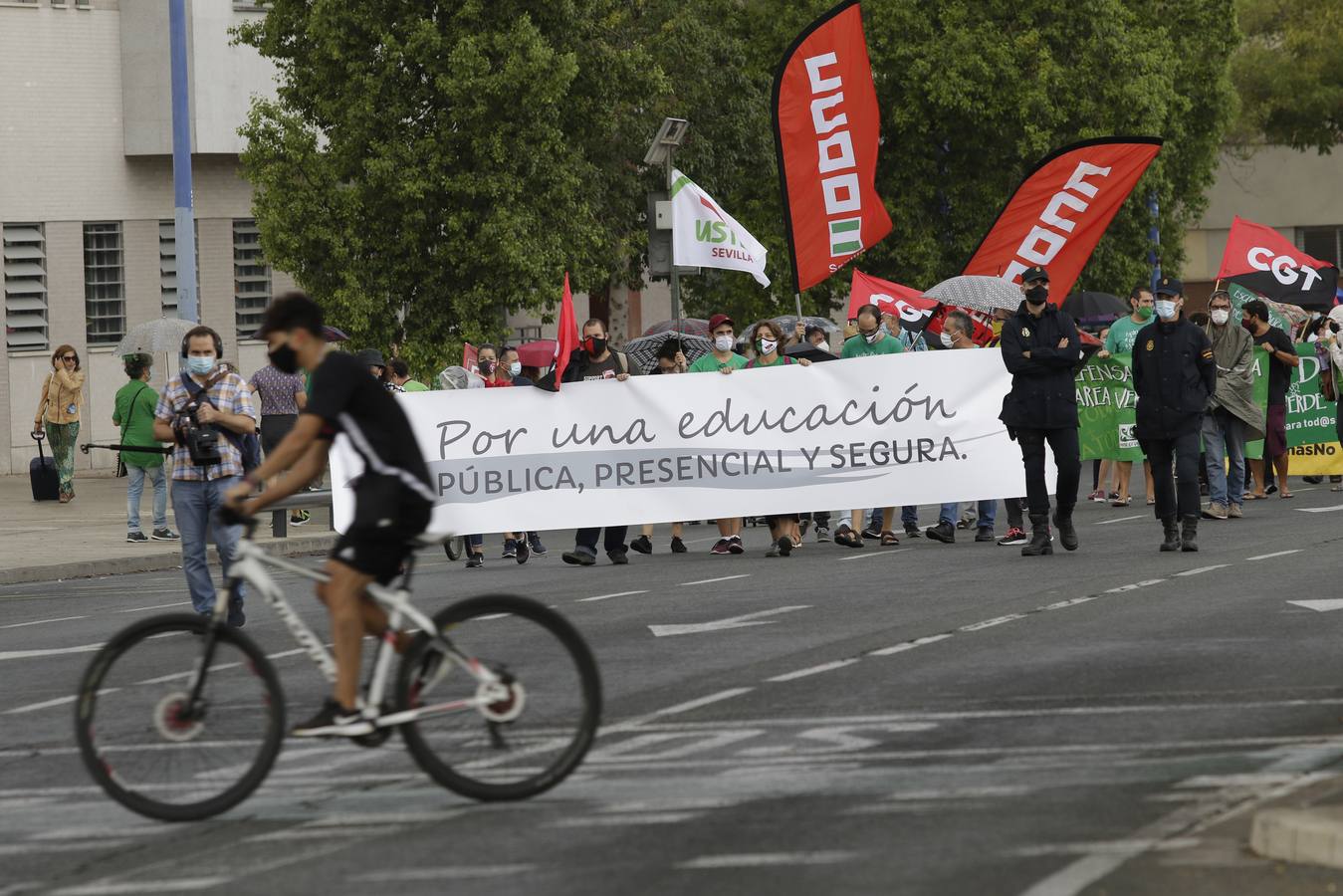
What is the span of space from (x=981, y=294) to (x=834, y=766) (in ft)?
49.9

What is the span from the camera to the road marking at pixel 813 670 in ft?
35.3

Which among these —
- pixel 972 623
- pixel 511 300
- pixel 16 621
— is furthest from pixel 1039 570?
pixel 511 300

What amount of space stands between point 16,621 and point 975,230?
3514 cm

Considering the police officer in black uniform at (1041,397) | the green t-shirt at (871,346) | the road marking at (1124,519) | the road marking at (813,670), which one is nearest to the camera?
the road marking at (813,670)

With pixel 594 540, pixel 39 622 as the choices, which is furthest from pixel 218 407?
pixel 594 540

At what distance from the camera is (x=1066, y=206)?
950 inches

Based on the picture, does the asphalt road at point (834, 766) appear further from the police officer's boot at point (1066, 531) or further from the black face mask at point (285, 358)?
the police officer's boot at point (1066, 531)

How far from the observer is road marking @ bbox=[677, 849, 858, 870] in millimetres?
6633

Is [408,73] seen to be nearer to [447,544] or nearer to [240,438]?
[447,544]

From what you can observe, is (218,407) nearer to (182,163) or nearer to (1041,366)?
(1041,366)

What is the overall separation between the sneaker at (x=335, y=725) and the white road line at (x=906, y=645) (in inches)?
164

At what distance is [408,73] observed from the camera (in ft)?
110

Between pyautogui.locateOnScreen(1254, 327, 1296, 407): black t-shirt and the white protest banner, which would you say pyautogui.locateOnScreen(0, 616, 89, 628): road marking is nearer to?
the white protest banner

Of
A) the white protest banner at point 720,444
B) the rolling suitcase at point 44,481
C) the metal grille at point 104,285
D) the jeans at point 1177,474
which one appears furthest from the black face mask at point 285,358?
the metal grille at point 104,285
